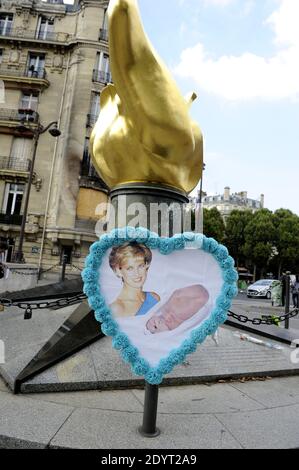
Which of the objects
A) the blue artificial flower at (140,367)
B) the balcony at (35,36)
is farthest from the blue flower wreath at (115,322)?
Result: the balcony at (35,36)

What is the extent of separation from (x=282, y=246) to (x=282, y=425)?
36364mm

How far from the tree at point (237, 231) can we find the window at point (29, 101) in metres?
24.1

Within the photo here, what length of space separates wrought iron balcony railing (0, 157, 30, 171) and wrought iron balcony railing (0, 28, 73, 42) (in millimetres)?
9381

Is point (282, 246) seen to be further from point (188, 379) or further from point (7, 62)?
point (188, 379)

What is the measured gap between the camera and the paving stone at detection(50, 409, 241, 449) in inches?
102

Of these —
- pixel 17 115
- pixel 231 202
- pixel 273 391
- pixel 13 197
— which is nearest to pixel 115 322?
pixel 273 391

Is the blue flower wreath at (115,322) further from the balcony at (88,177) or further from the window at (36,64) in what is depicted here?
the window at (36,64)

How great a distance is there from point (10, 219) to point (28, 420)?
909 inches

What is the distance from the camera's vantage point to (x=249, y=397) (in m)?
3.78

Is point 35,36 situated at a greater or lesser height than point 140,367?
greater

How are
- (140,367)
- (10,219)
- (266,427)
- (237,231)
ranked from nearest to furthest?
1. (140,367)
2. (266,427)
3. (10,219)
4. (237,231)

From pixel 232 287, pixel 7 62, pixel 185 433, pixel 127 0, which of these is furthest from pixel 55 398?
pixel 7 62

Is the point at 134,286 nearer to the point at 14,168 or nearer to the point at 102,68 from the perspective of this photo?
the point at 14,168

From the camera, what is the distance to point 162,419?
122 inches
